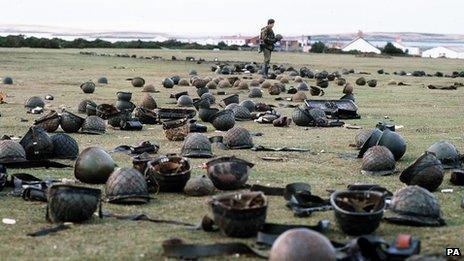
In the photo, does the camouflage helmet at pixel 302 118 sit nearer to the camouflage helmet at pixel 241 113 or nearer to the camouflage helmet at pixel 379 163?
the camouflage helmet at pixel 241 113

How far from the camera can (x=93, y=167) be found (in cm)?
1103

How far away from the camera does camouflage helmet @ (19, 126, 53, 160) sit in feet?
41.8

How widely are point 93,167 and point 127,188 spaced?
56.0 inches

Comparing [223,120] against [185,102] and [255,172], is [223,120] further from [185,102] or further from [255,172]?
[185,102]

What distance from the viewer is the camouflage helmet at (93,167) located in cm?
1104

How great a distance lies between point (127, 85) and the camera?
111 feet

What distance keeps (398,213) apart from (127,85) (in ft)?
85.0

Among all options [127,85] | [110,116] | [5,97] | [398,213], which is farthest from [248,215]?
[127,85]

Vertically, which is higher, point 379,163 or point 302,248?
point 302,248

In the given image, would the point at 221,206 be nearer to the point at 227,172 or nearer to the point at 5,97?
the point at 227,172

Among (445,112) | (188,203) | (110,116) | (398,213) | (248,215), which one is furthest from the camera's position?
(445,112)

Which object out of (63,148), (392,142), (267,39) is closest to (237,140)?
(392,142)

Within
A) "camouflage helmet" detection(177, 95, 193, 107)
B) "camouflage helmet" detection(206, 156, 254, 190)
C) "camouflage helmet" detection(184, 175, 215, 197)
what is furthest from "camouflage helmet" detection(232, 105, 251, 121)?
"camouflage helmet" detection(184, 175, 215, 197)

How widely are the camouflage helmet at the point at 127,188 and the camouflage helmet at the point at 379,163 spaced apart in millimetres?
4029
